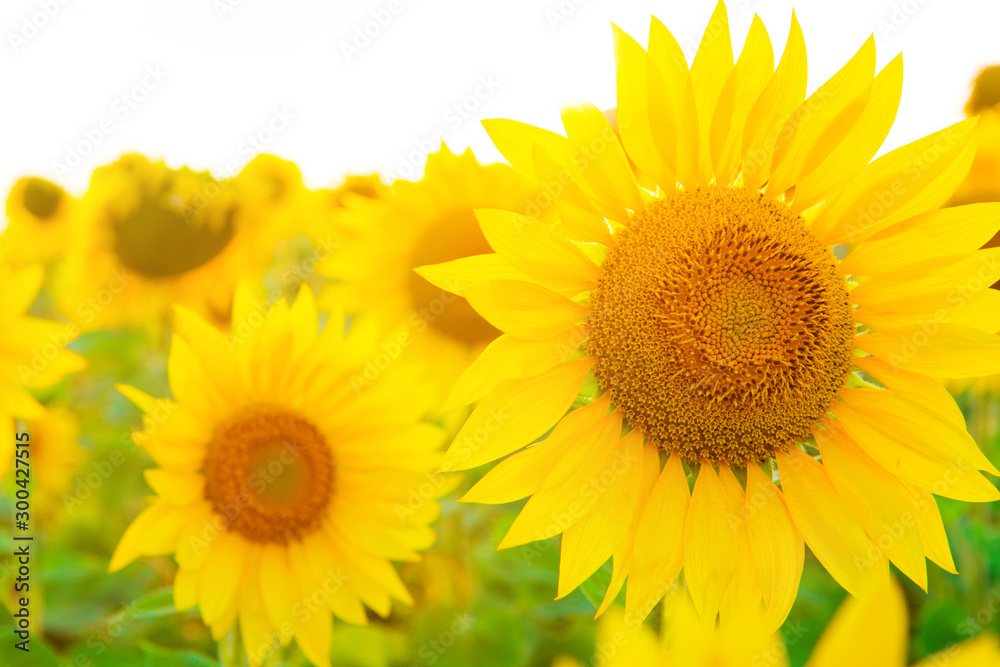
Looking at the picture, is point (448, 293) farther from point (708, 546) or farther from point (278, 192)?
point (278, 192)

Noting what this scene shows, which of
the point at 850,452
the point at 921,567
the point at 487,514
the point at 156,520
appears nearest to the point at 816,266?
the point at 850,452

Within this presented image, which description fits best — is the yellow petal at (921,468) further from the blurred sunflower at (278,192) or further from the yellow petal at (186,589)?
the blurred sunflower at (278,192)

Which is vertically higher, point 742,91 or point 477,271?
point 742,91

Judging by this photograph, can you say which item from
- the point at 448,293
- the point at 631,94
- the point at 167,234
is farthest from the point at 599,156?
the point at 167,234

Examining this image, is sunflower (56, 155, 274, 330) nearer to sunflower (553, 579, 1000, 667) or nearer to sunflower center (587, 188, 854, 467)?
sunflower center (587, 188, 854, 467)

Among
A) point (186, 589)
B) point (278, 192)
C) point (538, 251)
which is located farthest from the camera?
point (278, 192)

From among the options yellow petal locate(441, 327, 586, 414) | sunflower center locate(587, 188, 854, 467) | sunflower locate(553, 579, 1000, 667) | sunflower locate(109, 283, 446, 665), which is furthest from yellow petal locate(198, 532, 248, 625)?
sunflower locate(553, 579, 1000, 667)

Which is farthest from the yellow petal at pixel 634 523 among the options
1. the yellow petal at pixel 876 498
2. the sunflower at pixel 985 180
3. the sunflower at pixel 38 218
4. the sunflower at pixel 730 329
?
the sunflower at pixel 38 218
